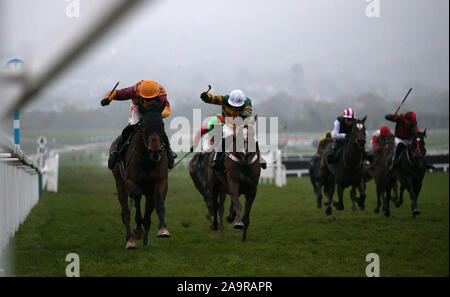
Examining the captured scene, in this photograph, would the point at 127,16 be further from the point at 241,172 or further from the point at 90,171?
the point at 90,171

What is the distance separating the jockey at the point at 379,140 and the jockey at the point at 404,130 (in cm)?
165

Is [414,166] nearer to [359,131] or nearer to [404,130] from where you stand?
[404,130]

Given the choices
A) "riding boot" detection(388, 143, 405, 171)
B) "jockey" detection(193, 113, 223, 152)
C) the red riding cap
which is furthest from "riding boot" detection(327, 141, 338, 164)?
"jockey" detection(193, 113, 223, 152)

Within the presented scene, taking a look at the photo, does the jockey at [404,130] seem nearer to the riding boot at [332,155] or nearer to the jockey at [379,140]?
the riding boot at [332,155]

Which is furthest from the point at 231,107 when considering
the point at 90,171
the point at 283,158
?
the point at 283,158

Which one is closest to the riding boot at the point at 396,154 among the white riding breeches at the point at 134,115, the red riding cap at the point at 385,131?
the red riding cap at the point at 385,131

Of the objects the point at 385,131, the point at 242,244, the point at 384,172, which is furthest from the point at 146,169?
the point at 385,131

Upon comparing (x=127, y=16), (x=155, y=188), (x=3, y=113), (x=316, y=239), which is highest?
(x=127, y=16)

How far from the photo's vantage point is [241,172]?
8.29 meters

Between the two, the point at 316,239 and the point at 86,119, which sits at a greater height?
the point at 86,119

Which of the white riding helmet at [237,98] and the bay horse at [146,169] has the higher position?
the white riding helmet at [237,98]

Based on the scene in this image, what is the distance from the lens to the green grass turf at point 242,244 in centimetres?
656

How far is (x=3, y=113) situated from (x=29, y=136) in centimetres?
1023

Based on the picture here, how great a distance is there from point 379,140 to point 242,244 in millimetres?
7563
